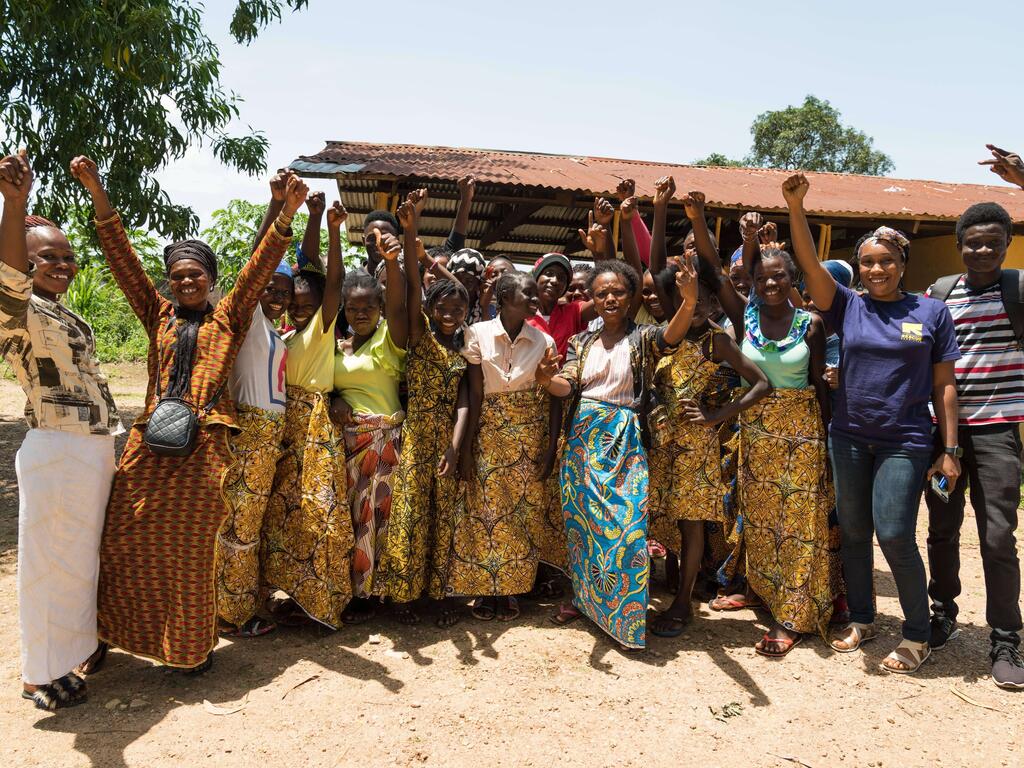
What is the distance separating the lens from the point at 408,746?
2658 mm

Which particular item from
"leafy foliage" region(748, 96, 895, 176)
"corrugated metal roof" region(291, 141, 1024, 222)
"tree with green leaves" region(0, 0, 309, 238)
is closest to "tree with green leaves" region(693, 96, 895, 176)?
"leafy foliage" region(748, 96, 895, 176)

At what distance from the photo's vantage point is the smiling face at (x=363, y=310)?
3.49 m

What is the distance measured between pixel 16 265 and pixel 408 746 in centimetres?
215

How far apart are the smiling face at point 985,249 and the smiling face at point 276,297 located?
302 centimetres

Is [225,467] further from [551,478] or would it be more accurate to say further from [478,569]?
[551,478]

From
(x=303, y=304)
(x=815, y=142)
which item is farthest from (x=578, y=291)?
(x=815, y=142)

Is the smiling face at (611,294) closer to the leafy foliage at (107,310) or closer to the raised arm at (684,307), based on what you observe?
the raised arm at (684,307)

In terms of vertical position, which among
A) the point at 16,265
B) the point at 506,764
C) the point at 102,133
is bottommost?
the point at 506,764

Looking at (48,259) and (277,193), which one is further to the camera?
(277,193)

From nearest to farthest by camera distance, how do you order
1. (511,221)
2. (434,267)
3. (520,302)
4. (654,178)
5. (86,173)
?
(86,173) < (520,302) < (434,267) < (511,221) < (654,178)

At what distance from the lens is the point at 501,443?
3578 millimetres

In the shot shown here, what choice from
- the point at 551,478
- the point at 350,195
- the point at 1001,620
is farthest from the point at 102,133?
the point at 1001,620

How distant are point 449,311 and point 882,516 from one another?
212 centimetres

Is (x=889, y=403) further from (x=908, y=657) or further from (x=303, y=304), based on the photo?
(x=303, y=304)
